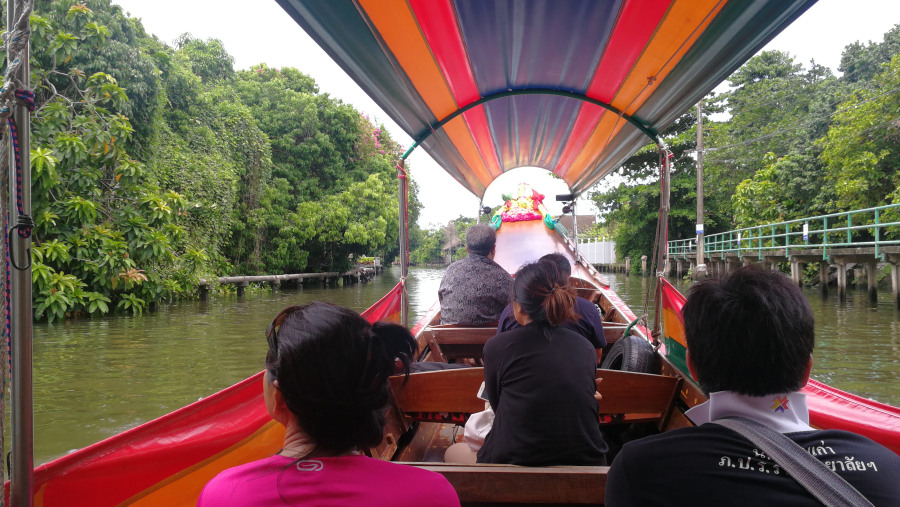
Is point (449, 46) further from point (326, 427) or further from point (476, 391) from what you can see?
point (326, 427)

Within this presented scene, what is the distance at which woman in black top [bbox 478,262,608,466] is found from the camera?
1.71m

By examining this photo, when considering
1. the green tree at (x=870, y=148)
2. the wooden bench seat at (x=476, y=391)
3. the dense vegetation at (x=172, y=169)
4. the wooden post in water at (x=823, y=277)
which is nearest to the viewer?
the wooden bench seat at (x=476, y=391)

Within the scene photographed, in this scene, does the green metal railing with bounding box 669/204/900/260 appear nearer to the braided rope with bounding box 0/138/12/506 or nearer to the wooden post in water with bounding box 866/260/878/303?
the wooden post in water with bounding box 866/260/878/303

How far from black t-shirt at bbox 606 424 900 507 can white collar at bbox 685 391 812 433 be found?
0.03m

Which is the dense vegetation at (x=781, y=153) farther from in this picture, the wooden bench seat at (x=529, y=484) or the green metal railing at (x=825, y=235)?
the wooden bench seat at (x=529, y=484)

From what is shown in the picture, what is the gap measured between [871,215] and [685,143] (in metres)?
9.82

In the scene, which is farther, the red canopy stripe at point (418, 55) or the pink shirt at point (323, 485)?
the red canopy stripe at point (418, 55)

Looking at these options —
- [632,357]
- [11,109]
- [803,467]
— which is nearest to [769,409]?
[803,467]

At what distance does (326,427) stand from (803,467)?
0.73 meters

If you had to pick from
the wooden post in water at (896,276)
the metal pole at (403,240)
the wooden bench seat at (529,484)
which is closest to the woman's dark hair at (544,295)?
the wooden bench seat at (529,484)

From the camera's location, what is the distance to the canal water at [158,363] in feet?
14.9

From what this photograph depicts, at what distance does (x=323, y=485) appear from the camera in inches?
33.2

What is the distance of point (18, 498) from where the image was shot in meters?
1.16

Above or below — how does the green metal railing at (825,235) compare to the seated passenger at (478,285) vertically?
above
